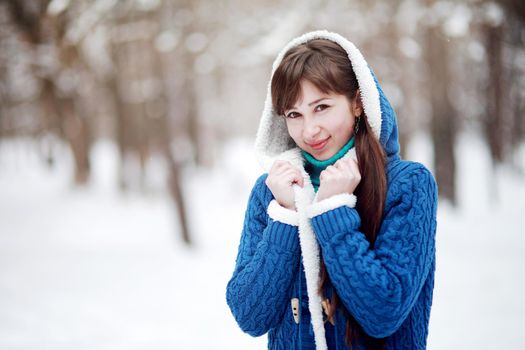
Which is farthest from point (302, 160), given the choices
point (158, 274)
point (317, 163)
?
point (158, 274)

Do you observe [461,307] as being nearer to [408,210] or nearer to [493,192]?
[408,210]

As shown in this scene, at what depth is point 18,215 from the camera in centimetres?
1394

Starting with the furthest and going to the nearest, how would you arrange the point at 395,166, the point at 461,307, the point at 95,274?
the point at 95,274
the point at 461,307
the point at 395,166

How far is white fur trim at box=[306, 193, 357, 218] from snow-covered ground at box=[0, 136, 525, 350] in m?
3.58

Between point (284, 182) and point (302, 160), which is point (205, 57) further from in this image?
point (284, 182)

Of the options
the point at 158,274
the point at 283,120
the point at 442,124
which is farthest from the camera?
the point at 442,124

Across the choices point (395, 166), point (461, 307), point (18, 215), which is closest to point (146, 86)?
point (18, 215)

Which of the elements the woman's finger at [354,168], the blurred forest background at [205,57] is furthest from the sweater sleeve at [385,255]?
the blurred forest background at [205,57]

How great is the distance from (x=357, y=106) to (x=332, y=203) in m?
0.47

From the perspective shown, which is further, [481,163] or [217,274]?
[481,163]

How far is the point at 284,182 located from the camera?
1653mm

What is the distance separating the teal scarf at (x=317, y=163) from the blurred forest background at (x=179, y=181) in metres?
3.50

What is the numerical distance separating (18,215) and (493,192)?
47.6ft

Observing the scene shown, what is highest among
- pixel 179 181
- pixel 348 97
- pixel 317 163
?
pixel 179 181
